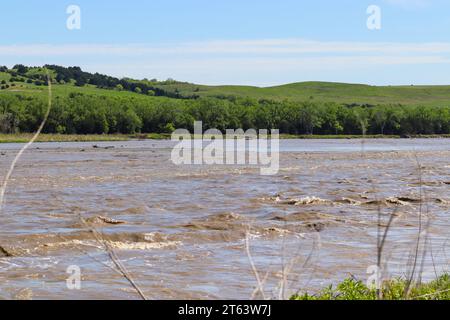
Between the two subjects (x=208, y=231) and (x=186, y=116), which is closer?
(x=208, y=231)

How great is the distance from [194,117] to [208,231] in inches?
5315

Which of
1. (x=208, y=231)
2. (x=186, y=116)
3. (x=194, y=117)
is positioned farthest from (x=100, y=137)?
(x=208, y=231)

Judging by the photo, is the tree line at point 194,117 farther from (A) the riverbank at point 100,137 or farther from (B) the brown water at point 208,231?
(B) the brown water at point 208,231

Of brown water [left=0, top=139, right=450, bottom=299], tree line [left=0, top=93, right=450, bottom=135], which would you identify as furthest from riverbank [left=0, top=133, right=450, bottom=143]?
brown water [left=0, top=139, right=450, bottom=299]

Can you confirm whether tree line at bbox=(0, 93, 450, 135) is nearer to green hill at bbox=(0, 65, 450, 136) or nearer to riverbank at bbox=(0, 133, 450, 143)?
green hill at bbox=(0, 65, 450, 136)

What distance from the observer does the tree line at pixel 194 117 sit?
134m

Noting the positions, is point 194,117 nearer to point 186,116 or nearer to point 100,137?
point 186,116

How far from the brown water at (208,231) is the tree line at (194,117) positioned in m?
93.8

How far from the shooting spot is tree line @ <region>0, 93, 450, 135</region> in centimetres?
13425

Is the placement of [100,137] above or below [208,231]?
below

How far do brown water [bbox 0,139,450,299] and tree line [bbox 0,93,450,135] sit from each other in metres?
93.8

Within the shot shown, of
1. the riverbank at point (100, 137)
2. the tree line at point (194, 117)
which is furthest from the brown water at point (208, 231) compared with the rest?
the tree line at point (194, 117)

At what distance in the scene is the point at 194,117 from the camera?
15612 centimetres

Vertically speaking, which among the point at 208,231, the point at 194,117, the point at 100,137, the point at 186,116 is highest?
the point at 186,116
